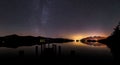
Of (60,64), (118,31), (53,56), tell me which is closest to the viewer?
(60,64)

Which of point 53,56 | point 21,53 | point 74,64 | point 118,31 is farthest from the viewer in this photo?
point 118,31

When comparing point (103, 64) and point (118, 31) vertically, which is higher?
point (118, 31)

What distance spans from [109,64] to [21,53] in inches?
1307

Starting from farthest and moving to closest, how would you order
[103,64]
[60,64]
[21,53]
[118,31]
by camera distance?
[118,31]
[21,53]
[103,64]
[60,64]

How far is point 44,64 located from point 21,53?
2472 cm

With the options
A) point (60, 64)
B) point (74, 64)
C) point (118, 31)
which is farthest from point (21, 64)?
point (118, 31)

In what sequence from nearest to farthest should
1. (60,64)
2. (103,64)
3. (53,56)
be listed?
1. (60,64)
2. (103,64)
3. (53,56)

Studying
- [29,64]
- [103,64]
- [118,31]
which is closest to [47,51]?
[29,64]

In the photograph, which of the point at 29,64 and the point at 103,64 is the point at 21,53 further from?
the point at 103,64

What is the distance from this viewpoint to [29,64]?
44.9 metres

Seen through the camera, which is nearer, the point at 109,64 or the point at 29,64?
the point at 29,64

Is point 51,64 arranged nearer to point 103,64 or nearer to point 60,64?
point 60,64

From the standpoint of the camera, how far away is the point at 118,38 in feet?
534

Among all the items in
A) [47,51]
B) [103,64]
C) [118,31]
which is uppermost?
[118,31]
